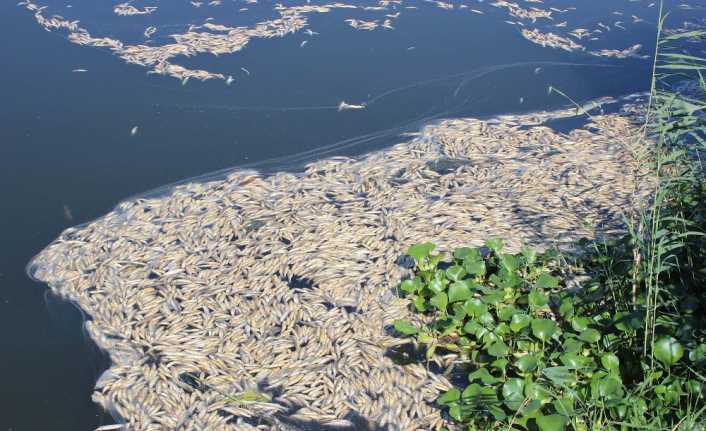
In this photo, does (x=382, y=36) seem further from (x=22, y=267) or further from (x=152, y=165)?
(x=22, y=267)

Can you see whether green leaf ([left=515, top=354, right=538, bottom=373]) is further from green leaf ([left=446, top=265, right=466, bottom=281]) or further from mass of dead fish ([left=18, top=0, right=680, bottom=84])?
mass of dead fish ([left=18, top=0, right=680, bottom=84])

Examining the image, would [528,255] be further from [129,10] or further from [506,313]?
[129,10]

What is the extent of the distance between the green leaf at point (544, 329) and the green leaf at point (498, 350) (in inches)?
8.1

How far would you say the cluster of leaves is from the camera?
353 centimetres

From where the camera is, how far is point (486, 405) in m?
3.71

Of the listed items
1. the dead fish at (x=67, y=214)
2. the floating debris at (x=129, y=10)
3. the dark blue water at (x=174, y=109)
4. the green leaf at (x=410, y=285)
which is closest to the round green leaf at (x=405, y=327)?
the green leaf at (x=410, y=285)

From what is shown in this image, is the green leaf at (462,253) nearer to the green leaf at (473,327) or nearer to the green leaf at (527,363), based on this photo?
the green leaf at (473,327)

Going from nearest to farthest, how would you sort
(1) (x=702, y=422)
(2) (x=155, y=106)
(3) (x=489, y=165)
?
(1) (x=702, y=422) < (3) (x=489, y=165) < (2) (x=155, y=106)

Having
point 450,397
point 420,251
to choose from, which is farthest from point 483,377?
point 420,251

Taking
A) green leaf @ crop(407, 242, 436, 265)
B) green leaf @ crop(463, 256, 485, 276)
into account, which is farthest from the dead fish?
green leaf @ crop(463, 256, 485, 276)

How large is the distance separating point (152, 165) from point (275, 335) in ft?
8.97

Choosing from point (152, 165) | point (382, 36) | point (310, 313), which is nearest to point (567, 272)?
point (310, 313)

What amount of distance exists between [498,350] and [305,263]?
1724 millimetres

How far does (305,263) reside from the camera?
5.06 metres
